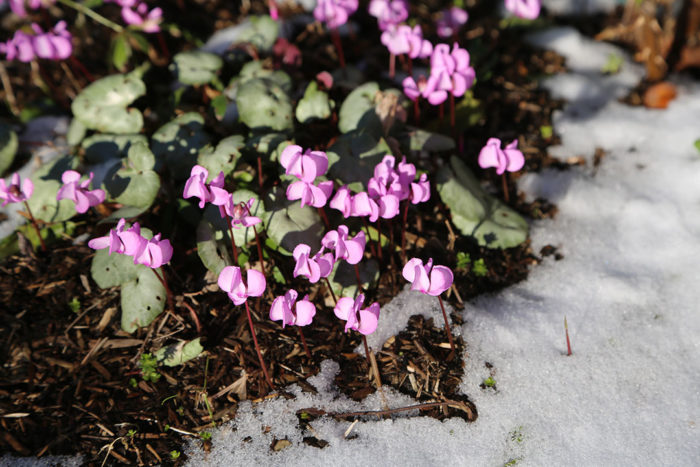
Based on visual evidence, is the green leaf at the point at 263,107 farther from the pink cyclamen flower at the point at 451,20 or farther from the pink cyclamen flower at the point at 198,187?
the pink cyclamen flower at the point at 451,20

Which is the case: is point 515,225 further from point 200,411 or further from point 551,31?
point 551,31

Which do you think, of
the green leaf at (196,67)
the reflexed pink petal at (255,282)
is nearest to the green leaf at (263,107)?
the green leaf at (196,67)

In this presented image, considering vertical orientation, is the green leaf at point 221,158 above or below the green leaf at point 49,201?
above

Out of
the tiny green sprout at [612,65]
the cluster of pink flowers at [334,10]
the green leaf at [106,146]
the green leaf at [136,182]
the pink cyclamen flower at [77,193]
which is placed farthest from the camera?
the tiny green sprout at [612,65]

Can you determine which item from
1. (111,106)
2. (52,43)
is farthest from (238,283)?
(52,43)

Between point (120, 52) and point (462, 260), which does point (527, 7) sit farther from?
point (120, 52)

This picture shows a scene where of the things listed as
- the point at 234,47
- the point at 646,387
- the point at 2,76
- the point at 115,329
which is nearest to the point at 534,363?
the point at 646,387
